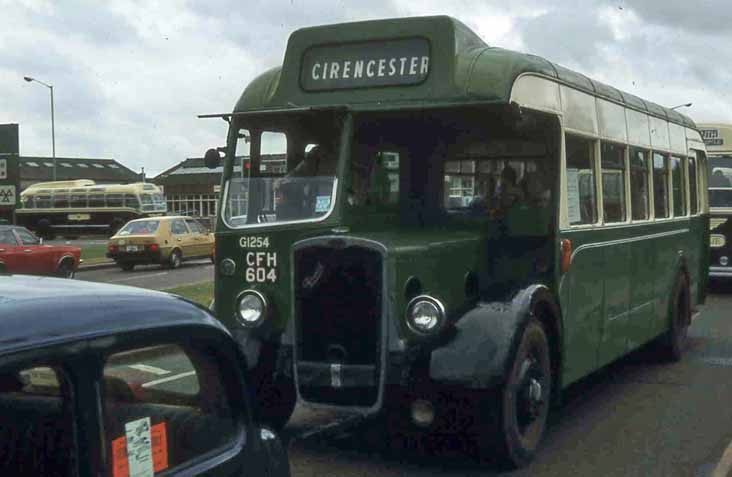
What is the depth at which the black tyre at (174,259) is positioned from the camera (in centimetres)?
3272

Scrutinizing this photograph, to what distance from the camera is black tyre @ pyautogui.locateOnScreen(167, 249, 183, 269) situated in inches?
1288

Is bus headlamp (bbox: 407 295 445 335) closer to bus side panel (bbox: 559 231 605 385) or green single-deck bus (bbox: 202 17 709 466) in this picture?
green single-deck bus (bbox: 202 17 709 466)

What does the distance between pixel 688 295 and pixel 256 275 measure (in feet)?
22.6

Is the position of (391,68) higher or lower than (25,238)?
higher

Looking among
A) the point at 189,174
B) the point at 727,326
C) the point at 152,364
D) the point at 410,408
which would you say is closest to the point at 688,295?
the point at 727,326

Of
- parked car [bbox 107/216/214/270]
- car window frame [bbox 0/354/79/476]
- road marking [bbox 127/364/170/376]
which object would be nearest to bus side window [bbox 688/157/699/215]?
road marking [bbox 127/364/170/376]

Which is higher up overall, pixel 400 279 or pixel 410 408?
pixel 400 279

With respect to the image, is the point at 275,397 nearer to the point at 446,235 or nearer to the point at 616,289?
the point at 446,235

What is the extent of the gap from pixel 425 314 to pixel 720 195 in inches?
619

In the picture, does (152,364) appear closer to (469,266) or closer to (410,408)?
(410,408)

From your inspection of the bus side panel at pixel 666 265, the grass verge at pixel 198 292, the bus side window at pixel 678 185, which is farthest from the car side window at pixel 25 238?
the bus side panel at pixel 666 265

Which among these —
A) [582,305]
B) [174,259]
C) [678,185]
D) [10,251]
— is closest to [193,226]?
[174,259]

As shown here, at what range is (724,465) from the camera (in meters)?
7.29

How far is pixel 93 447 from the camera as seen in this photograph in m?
2.73
